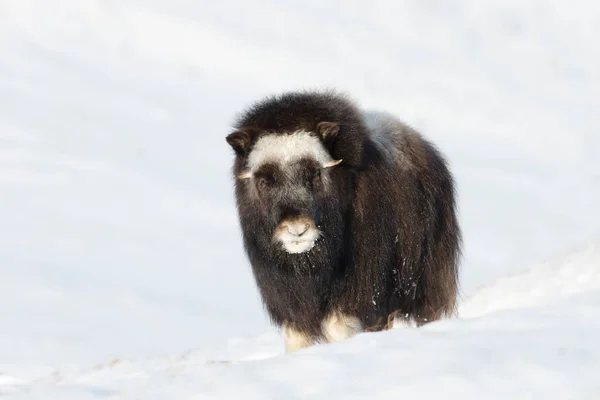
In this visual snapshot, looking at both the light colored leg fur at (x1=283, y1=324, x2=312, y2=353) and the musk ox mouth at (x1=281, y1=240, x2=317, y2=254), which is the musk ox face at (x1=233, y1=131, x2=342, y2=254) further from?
the light colored leg fur at (x1=283, y1=324, x2=312, y2=353)

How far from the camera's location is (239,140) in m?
5.86

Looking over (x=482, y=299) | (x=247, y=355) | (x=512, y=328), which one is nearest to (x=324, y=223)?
(x=512, y=328)

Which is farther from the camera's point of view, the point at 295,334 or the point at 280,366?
the point at 295,334

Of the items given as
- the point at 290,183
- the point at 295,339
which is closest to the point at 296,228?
the point at 290,183

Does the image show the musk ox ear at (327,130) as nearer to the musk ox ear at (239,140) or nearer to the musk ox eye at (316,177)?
the musk ox eye at (316,177)

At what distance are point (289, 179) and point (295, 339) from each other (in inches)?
45.5

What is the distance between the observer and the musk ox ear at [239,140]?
19.1 feet

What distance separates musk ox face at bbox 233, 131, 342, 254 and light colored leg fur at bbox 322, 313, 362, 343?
24.4 inches

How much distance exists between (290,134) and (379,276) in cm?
108

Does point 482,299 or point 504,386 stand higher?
point 482,299

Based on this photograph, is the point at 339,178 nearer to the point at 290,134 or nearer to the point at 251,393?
the point at 290,134

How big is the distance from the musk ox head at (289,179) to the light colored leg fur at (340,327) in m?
0.64

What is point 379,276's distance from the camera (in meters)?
6.03

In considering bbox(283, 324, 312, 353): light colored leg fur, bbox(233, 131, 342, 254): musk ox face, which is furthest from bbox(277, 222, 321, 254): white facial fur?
bbox(283, 324, 312, 353): light colored leg fur
